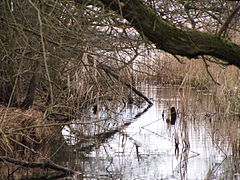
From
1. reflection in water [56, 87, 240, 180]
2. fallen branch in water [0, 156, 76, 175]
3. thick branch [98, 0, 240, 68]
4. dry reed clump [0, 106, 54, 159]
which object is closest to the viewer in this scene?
thick branch [98, 0, 240, 68]

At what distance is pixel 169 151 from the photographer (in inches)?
256

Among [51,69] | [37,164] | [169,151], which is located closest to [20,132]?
[37,164]

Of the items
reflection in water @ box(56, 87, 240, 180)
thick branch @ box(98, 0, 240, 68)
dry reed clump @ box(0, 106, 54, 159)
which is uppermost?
thick branch @ box(98, 0, 240, 68)

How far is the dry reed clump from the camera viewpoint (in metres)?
5.16

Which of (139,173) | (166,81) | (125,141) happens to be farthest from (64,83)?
(166,81)

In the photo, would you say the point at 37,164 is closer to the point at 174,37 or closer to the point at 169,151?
the point at 174,37

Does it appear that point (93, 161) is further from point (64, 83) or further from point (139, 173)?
point (64, 83)

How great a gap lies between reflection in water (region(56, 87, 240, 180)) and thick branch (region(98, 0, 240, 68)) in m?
1.66

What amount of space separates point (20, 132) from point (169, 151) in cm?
203

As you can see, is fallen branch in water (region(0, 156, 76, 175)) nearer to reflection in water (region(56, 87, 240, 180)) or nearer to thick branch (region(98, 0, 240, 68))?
reflection in water (region(56, 87, 240, 180))

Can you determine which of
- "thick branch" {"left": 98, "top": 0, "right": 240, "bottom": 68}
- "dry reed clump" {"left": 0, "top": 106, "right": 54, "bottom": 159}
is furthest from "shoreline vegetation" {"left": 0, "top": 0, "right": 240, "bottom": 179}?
"thick branch" {"left": 98, "top": 0, "right": 240, "bottom": 68}

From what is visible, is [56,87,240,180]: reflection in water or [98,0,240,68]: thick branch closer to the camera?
[98,0,240,68]: thick branch

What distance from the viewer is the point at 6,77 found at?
6.39m

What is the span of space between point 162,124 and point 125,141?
59.4 inches
